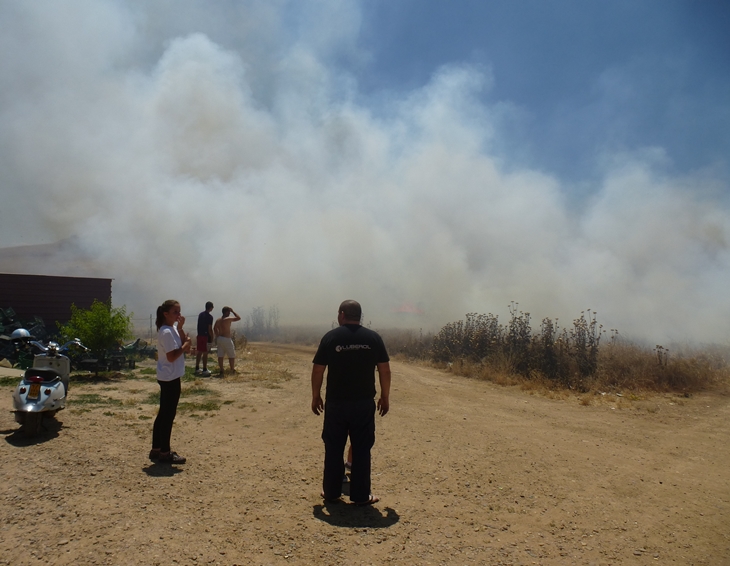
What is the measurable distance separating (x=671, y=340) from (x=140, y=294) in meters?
41.3

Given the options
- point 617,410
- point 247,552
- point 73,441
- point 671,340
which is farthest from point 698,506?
point 671,340

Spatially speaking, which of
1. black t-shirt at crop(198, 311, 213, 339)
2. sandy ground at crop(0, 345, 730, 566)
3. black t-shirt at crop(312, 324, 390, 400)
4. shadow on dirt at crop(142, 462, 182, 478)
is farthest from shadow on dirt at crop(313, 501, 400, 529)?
black t-shirt at crop(198, 311, 213, 339)

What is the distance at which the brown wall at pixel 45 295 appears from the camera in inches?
602

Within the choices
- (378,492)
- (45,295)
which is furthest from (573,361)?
(45,295)

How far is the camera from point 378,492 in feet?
15.1

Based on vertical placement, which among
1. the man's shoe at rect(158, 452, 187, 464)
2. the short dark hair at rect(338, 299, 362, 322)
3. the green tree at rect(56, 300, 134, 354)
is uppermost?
the short dark hair at rect(338, 299, 362, 322)

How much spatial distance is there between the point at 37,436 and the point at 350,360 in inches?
154

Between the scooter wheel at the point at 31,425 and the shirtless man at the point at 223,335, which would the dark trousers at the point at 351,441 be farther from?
the shirtless man at the point at 223,335

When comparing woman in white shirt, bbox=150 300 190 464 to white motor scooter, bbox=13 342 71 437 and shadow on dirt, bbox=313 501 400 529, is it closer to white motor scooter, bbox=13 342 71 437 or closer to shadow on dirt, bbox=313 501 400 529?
white motor scooter, bbox=13 342 71 437

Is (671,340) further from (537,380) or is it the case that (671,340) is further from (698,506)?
(698,506)

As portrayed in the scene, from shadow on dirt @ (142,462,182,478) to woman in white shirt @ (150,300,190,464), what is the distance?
7 centimetres

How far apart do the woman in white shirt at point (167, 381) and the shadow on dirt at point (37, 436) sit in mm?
1389

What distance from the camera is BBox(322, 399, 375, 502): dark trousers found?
4.12 meters

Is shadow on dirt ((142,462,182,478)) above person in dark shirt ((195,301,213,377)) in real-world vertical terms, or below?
below
